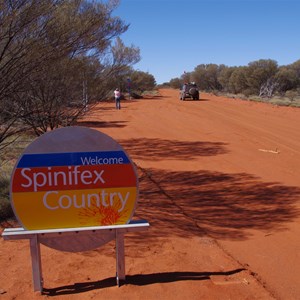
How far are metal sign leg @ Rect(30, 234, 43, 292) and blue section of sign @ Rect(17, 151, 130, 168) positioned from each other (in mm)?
633

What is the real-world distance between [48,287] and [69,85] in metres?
6.14

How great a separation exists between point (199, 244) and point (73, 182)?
2053 mm

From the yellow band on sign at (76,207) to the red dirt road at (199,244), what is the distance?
0.64 meters

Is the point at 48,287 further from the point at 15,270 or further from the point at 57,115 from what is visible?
the point at 57,115

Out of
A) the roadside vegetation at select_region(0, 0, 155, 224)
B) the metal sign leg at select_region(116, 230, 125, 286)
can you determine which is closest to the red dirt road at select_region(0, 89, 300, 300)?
the metal sign leg at select_region(116, 230, 125, 286)

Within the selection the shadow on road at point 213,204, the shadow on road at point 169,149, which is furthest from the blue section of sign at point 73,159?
the shadow on road at point 169,149

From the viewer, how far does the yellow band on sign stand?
381 centimetres

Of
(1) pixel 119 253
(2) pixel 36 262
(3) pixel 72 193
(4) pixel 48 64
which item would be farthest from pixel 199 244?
(4) pixel 48 64

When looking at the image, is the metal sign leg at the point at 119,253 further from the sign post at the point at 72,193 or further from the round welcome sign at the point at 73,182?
the round welcome sign at the point at 73,182

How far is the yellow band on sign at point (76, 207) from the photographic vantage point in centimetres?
381

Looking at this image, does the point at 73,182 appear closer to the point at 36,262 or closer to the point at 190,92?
the point at 36,262

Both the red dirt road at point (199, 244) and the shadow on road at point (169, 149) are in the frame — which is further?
the shadow on road at point (169, 149)

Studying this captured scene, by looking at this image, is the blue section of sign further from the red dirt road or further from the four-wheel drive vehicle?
the four-wheel drive vehicle

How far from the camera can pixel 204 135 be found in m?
16.9
